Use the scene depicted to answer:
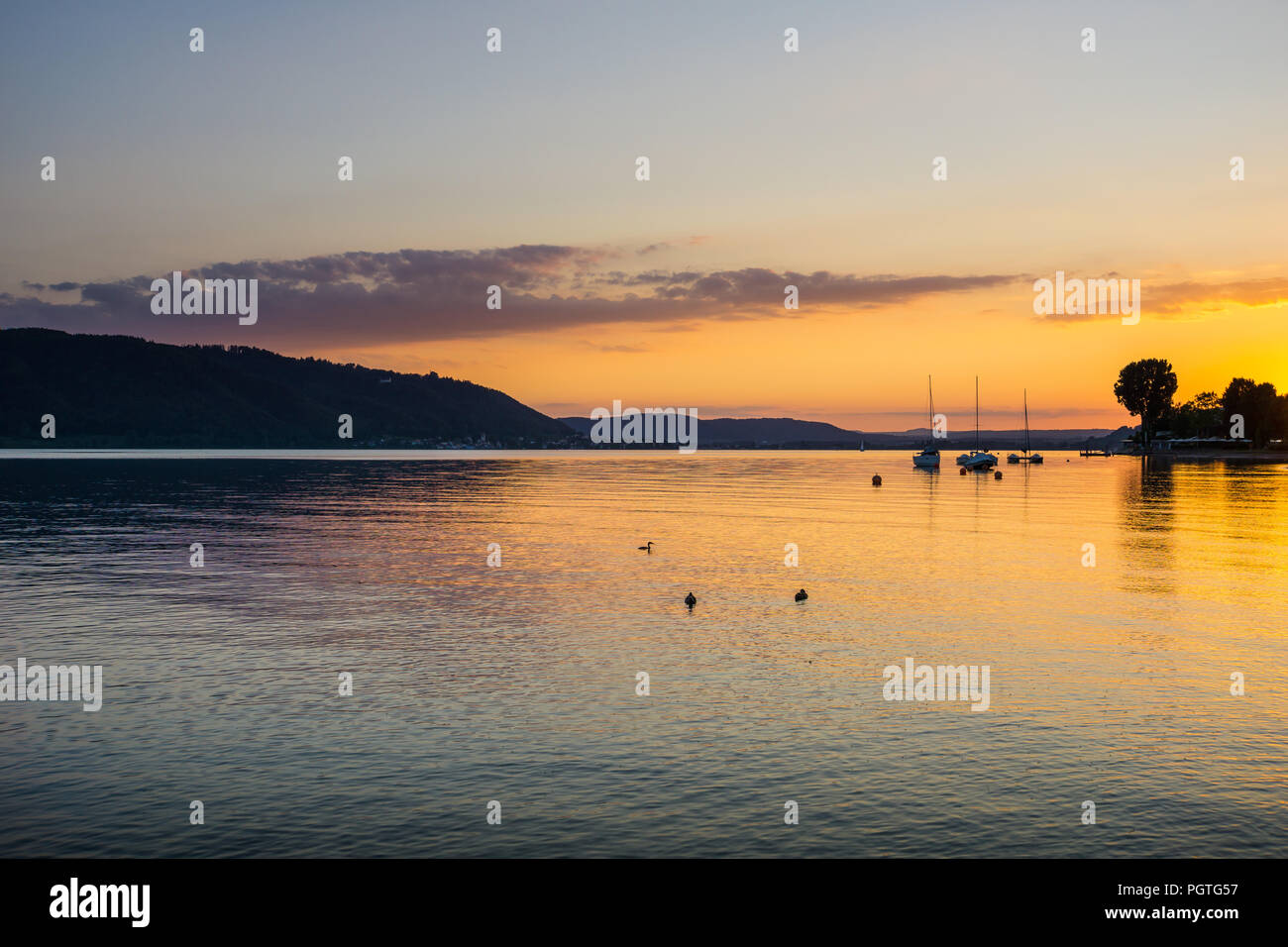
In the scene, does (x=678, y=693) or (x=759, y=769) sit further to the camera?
(x=678, y=693)

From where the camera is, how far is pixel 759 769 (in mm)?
20719

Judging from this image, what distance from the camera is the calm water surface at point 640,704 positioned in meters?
17.6

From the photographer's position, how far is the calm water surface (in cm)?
1764

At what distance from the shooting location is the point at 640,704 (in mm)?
25891
